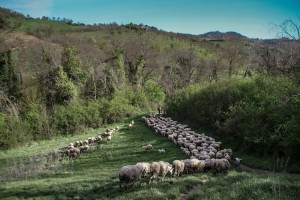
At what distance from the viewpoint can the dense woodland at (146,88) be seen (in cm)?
2038

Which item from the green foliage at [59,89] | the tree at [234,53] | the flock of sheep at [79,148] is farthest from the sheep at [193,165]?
the tree at [234,53]

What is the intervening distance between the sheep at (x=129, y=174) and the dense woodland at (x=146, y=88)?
7346 millimetres

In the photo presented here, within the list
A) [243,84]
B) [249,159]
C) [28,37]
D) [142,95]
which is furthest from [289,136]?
[28,37]


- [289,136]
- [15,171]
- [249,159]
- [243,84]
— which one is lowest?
[15,171]

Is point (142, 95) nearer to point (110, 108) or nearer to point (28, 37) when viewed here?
point (110, 108)

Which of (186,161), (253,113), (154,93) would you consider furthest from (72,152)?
(154,93)

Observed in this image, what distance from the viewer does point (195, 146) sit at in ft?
78.6

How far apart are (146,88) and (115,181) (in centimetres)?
4336

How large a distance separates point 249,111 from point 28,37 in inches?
2200

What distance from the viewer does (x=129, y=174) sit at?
51.1 feet

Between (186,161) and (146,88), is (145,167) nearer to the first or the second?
(186,161)

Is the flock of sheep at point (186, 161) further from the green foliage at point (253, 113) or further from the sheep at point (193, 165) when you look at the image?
the green foliage at point (253, 113)

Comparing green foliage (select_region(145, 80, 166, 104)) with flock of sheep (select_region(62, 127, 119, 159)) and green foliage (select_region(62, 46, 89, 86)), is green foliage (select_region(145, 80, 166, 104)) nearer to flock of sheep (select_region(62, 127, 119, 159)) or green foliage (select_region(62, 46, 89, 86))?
green foliage (select_region(62, 46, 89, 86))

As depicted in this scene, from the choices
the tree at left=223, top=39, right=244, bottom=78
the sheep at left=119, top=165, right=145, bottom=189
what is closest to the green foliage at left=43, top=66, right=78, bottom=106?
the tree at left=223, top=39, right=244, bottom=78
